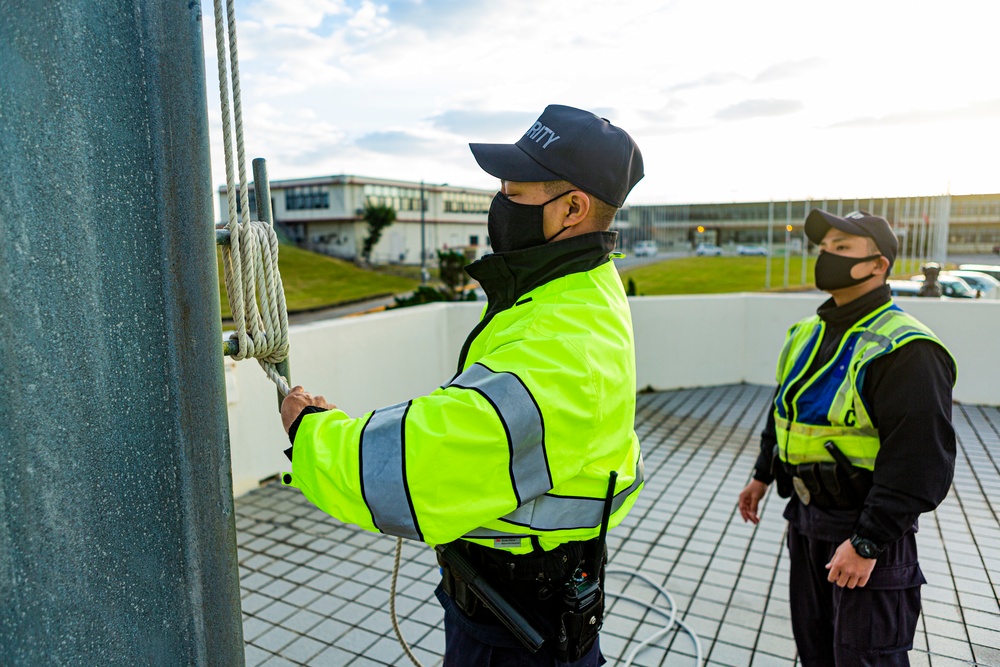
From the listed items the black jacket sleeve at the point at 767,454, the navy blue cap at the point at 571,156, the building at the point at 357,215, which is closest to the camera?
the navy blue cap at the point at 571,156

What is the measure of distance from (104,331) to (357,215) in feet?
268

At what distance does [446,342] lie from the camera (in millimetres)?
8008

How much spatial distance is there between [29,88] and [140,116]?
0.14 meters

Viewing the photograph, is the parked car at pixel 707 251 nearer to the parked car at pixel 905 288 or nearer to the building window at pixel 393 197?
the building window at pixel 393 197

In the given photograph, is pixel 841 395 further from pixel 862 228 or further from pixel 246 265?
pixel 246 265

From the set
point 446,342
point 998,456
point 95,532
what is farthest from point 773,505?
point 95,532

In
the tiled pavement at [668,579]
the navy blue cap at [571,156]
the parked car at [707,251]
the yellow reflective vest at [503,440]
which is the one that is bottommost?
the tiled pavement at [668,579]

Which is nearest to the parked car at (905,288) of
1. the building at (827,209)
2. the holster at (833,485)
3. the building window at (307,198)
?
the building at (827,209)

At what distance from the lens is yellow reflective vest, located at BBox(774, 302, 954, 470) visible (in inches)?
100

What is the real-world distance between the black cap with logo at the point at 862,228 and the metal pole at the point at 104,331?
→ 8.59 ft

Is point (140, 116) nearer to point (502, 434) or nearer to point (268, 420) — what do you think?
point (502, 434)

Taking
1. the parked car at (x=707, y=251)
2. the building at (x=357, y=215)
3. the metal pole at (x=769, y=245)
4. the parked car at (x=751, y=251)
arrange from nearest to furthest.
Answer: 1. the metal pole at (x=769, y=245)
2. the parked car at (x=707, y=251)
3. the parked car at (x=751, y=251)
4. the building at (x=357, y=215)

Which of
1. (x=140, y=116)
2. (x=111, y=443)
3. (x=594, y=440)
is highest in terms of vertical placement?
(x=140, y=116)

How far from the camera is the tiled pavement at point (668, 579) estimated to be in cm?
348
